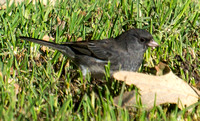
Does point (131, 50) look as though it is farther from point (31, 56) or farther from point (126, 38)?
point (31, 56)

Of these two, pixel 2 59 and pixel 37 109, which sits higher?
pixel 2 59

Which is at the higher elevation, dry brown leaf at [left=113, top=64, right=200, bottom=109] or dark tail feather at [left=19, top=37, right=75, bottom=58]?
dark tail feather at [left=19, top=37, right=75, bottom=58]

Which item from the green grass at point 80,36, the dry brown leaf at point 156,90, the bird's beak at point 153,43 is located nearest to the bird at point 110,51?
the bird's beak at point 153,43

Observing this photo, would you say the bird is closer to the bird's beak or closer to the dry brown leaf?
the bird's beak

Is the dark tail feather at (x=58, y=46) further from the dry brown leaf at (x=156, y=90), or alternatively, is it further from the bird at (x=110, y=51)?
the dry brown leaf at (x=156, y=90)

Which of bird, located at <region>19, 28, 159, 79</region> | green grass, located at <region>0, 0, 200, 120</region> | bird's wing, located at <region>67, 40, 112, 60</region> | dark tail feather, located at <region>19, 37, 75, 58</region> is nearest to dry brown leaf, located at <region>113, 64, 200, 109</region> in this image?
green grass, located at <region>0, 0, 200, 120</region>

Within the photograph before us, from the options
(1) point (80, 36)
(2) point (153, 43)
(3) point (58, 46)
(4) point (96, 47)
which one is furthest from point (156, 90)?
(1) point (80, 36)

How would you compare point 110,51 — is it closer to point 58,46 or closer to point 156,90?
point 58,46

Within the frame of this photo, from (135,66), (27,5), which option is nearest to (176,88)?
(135,66)
